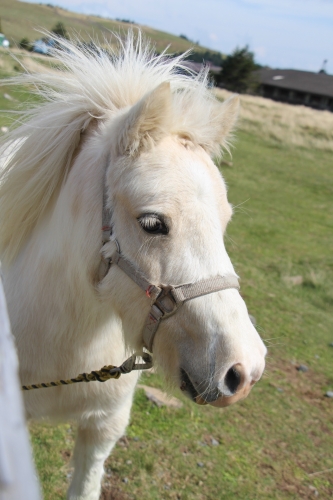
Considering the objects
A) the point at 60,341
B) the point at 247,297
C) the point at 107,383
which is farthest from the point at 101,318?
the point at 247,297

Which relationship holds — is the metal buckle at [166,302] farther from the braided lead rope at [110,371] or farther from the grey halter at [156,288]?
the braided lead rope at [110,371]

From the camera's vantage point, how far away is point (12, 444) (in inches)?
19.1

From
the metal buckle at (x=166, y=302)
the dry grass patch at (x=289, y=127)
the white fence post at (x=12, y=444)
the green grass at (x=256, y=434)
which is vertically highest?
the white fence post at (x=12, y=444)

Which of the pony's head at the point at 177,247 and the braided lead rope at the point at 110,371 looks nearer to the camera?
the pony's head at the point at 177,247

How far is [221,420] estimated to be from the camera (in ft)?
12.0

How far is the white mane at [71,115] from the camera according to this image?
1.86 metres

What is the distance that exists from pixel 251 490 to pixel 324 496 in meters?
0.55

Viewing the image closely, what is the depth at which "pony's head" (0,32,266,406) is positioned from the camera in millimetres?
1522

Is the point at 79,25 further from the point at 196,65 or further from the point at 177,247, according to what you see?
the point at 177,247

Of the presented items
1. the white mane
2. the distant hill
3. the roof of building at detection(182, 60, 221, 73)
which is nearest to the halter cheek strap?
the white mane

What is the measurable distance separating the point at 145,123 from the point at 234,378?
38.2 inches

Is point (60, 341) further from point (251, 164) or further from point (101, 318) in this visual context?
point (251, 164)

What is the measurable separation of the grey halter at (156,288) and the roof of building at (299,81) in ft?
147

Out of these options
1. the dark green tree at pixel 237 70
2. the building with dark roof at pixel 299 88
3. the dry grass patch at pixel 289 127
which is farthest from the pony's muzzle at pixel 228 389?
the building with dark roof at pixel 299 88
